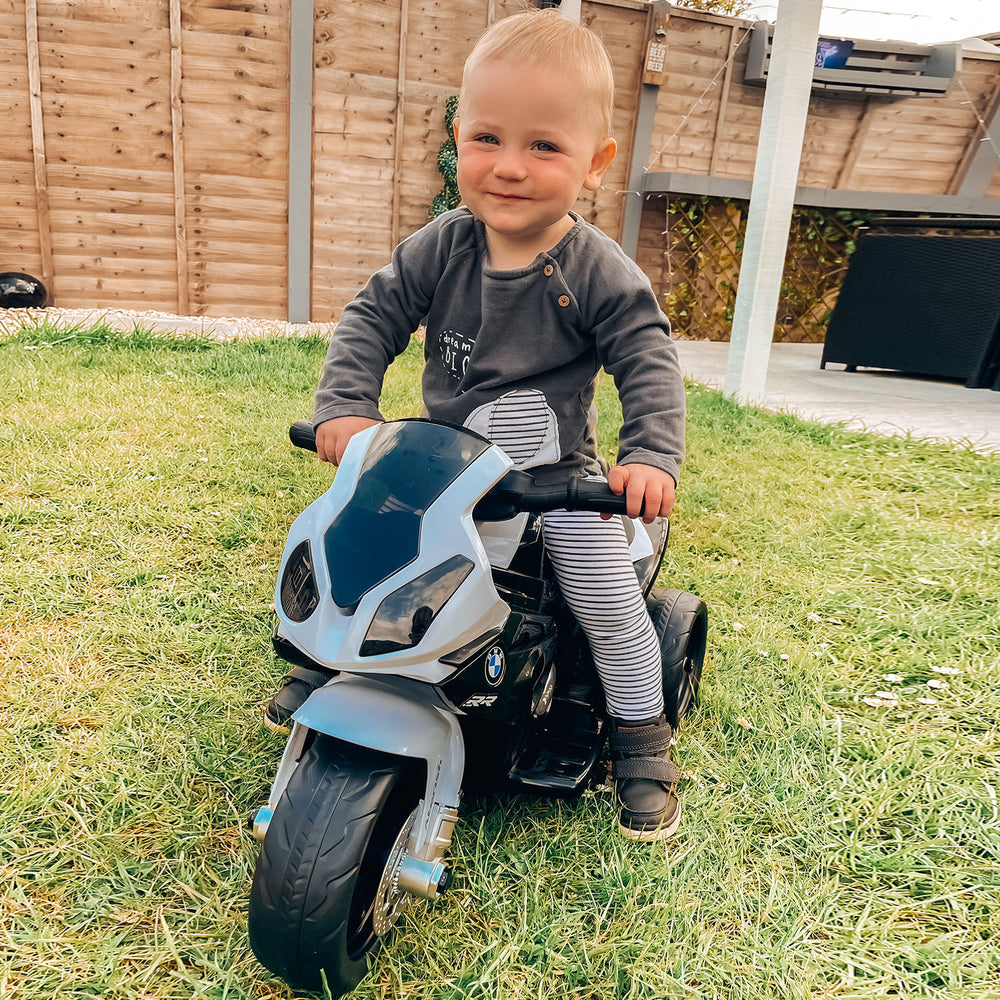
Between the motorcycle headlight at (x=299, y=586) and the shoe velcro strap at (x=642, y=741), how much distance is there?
0.78 metres

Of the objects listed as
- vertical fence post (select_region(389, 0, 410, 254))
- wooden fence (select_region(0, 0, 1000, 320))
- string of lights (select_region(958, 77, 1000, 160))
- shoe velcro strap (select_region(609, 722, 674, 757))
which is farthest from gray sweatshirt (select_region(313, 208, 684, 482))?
string of lights (select_region(958, 77, 1000, 160))

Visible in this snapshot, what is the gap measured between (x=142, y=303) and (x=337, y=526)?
6.93 metres

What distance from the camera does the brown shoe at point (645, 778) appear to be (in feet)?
4.77

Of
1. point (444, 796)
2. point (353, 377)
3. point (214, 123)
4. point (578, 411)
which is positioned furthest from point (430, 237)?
point (214, 123)

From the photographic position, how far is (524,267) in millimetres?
1434

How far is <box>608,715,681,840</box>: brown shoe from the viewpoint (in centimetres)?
145

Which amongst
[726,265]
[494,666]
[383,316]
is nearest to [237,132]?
[726,265]

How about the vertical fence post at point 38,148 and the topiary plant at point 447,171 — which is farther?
the topiary plant at point 447,171

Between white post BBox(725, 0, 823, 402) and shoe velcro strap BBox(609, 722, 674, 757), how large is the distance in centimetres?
373

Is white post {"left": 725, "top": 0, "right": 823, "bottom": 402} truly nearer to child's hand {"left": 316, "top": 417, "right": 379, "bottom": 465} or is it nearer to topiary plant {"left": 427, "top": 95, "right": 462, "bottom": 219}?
topiary plant {"left": 427, "top": 95, "right": 462, "bottom": 219}

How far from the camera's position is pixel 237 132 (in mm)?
6895

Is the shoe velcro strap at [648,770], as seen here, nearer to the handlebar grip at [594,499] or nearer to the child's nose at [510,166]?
the handlebar grip at [594,499]

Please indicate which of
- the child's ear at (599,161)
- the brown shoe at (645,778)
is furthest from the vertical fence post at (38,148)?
the brown shoe at (645,778)

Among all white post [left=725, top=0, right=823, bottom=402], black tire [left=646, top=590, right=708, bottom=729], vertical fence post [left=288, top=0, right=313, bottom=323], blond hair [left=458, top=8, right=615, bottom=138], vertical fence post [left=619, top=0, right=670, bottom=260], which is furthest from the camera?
vertical fence post [left=619, top=0, right=670, bottom=260]
